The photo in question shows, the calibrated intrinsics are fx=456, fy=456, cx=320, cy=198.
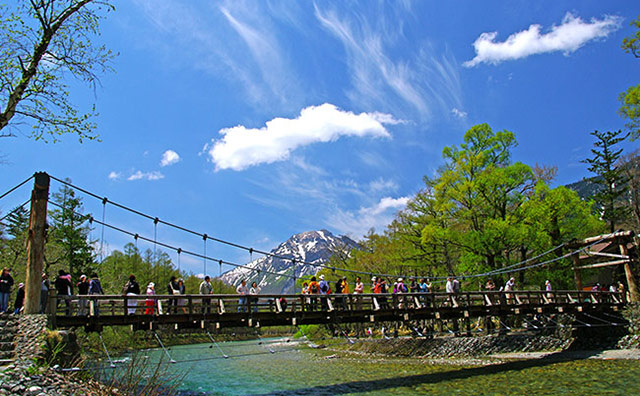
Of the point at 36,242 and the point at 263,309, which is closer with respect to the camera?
the point at 36,242

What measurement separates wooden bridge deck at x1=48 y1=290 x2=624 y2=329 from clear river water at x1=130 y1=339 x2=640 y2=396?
103 centimetres

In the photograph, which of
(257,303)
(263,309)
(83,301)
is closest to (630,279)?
(257,303)

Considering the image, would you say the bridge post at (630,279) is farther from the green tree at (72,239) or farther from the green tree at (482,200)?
the green tree at (72,239)

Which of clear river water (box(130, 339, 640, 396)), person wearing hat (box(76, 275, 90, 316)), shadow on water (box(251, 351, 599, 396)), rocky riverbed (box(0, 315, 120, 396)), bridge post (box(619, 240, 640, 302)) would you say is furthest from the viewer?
bridge post (box(619, 240, 640, 302))

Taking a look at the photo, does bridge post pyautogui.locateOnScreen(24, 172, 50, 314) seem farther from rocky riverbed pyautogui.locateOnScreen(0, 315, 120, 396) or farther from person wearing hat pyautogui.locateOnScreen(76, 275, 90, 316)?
person wearing hat pyautogui.locateOnScreen(76, 275, 90, 316)

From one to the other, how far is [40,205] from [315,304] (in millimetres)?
8228

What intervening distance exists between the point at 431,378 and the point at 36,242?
1274 cm

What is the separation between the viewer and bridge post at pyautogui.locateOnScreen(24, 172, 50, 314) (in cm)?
1046

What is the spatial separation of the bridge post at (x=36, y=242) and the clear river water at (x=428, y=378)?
3.66 meters

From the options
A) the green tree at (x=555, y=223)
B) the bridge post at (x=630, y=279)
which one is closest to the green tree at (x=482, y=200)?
the green tree at (x=555, y=223)

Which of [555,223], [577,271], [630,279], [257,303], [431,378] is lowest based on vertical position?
[431,378]

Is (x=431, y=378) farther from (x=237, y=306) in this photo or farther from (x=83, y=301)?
(x=83, y=301)

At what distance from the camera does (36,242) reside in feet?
35.4

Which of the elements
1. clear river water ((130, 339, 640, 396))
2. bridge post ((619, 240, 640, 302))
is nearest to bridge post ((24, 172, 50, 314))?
clear river water ((130, 339, 640, 396))
